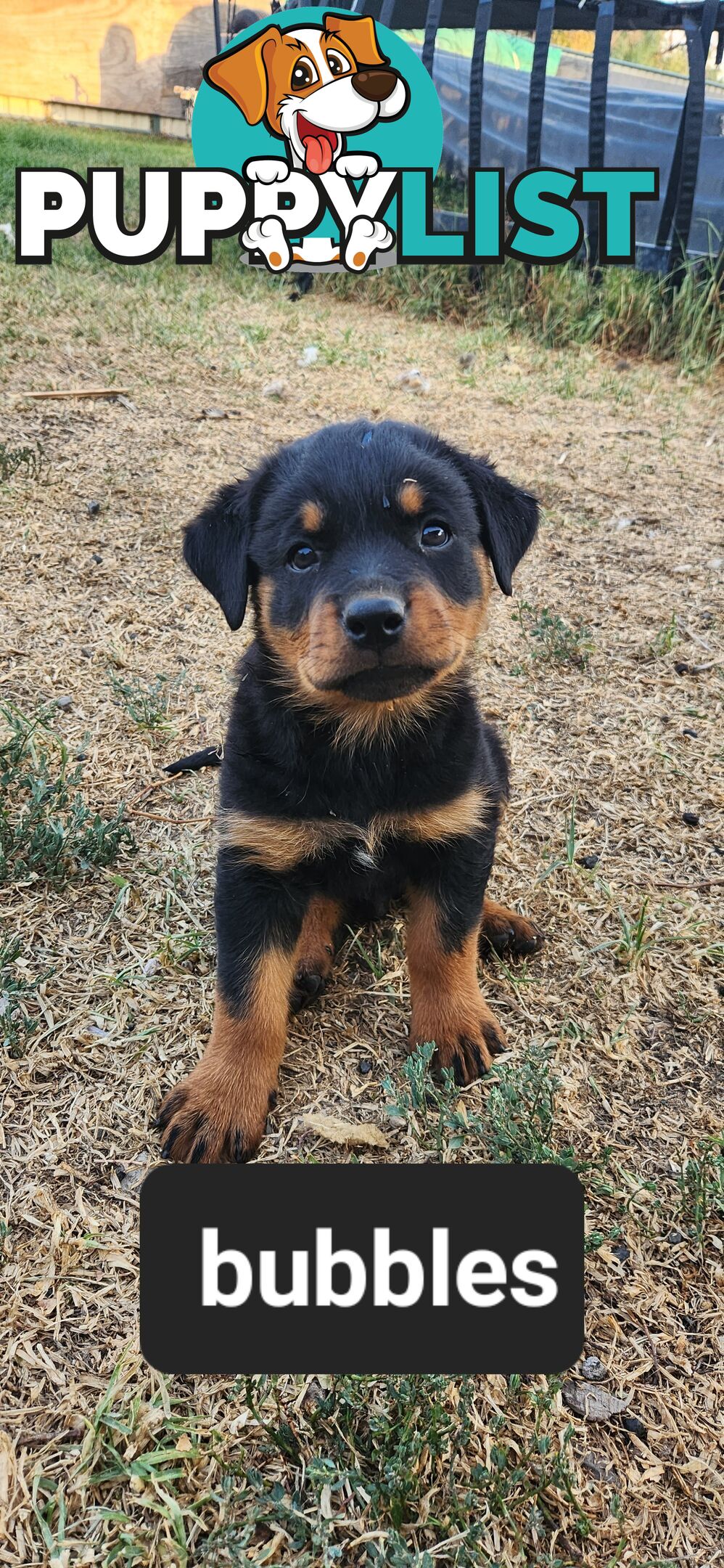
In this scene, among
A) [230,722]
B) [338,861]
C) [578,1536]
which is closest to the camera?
[578,1536]

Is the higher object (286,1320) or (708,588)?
(708,588)

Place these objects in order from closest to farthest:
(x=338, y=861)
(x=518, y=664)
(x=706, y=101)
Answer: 1. (x=338, y=861)
2. (x=518, y=664)
3. (x=706, y=101)

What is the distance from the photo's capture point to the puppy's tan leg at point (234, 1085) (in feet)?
7.23

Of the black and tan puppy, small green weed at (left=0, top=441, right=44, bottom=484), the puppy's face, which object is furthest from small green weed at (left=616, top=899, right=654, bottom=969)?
small green weed at (left=0, top=441, right=44, bottom=484)

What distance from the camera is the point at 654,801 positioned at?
3.39 metres

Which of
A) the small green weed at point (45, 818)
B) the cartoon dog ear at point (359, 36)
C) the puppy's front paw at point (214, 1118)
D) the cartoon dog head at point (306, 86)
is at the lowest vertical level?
the puppy's front paw at point (214, 1118)

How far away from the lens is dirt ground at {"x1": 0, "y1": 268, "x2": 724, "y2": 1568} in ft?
5.52

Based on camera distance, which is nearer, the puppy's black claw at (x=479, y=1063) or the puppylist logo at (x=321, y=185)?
the puppy's black claw at (x=479, y=1063)

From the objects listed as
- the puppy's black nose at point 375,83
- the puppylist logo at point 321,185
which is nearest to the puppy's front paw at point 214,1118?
the puppylist logo at point 321,185

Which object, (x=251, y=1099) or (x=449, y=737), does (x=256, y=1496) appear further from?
(x=449, y=737)

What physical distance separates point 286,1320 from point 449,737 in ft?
3.95

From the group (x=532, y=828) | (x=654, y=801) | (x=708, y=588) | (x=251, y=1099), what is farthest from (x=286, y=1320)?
(x=708, y=588)

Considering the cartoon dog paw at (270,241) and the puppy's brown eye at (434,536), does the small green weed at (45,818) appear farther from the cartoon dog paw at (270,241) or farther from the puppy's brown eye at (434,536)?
the cartoon dog paw at (270,241)

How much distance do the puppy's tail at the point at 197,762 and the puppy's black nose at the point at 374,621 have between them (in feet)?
4.78
